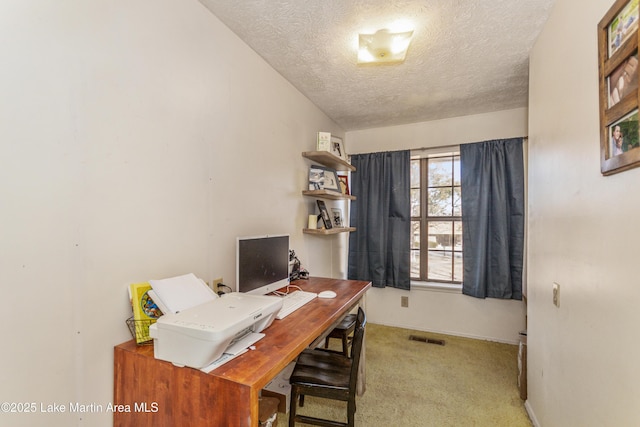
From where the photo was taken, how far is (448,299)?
3.28 m

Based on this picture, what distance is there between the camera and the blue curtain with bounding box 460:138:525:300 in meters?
2.93

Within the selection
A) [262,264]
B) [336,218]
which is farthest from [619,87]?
[336,218]

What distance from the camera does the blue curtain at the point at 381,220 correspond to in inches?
134

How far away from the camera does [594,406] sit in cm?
112

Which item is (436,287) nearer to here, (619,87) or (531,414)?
(531,414)

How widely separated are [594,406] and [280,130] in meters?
2.33

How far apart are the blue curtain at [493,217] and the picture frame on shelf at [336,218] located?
1.39 m

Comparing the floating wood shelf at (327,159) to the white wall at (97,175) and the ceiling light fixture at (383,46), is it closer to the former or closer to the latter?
the ceiling light fixture at (383,46)

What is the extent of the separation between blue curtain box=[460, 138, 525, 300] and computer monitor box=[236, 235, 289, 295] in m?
2.24

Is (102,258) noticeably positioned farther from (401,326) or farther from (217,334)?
(401,326)

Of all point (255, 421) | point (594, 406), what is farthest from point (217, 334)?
point (594, 406)

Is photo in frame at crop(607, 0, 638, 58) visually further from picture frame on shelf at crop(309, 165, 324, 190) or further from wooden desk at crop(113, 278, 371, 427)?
picture frame on shelf at crop(309, 165, 324, 190)

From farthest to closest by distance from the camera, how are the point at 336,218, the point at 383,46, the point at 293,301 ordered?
the point at 336,218
the point at 383,46
the point at 293,301

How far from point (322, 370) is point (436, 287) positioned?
2.18 meters
